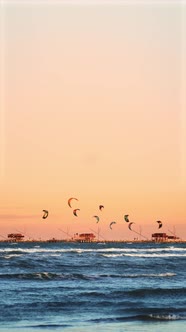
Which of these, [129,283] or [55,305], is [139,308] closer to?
[55,305]

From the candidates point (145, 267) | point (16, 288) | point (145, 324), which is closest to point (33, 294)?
point (16, 288)

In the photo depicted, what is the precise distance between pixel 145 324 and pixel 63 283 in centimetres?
1468

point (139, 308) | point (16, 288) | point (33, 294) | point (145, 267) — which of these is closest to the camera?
point (139, 308)

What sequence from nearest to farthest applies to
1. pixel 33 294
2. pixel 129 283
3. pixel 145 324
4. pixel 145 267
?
pixel 145 324 → pixel 33 294 → pixel 129 283 → pixel 145 267

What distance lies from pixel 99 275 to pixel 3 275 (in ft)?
18.3

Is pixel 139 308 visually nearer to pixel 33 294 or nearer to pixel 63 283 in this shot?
pixel 33 294

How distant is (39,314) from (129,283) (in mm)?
13004

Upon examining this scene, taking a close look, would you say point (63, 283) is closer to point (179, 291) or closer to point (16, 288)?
point (16, 288)

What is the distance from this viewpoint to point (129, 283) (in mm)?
36500

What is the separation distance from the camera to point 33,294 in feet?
99.2

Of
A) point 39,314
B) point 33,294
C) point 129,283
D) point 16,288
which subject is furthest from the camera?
point 129,283

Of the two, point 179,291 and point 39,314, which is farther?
point 179,291

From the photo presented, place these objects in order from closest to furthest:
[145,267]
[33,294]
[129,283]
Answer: [33,294], [129,283], [145,267]

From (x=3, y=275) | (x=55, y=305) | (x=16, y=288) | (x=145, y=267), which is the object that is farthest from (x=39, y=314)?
(x=145, y=267)
